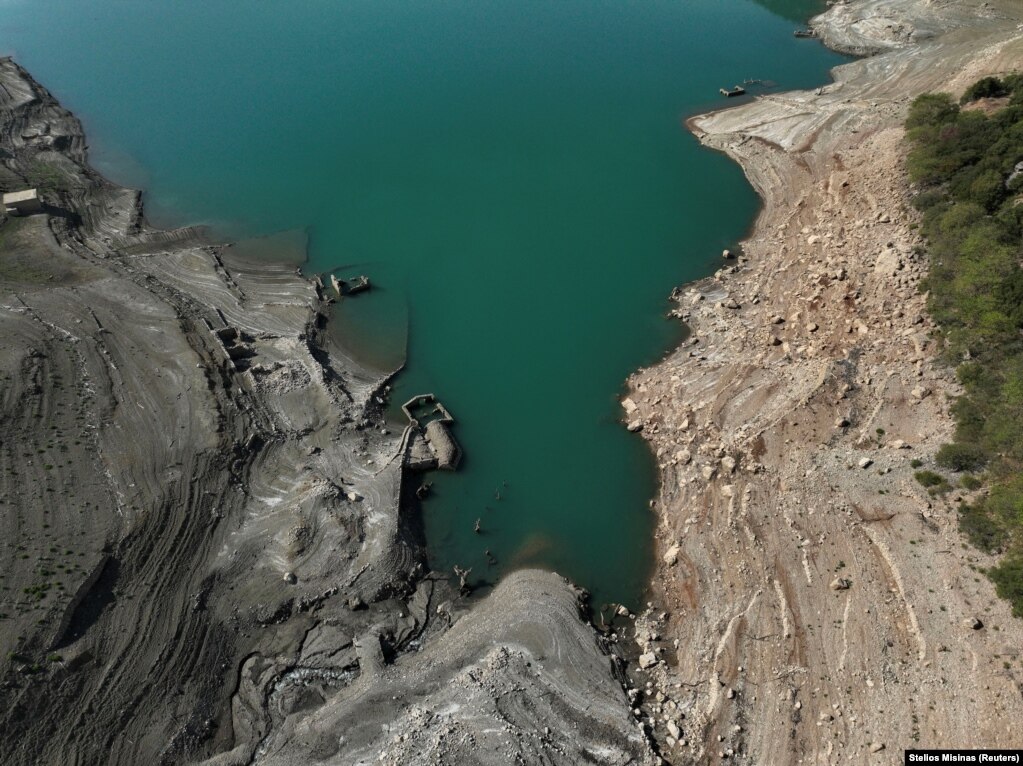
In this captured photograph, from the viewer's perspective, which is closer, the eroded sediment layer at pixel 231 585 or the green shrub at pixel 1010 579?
the eroded sediment layer at pixel 231 585

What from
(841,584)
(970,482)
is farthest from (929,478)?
(841,584)

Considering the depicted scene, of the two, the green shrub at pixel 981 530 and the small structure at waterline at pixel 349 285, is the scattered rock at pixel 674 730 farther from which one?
the small structure at waterline at pixel 349 285

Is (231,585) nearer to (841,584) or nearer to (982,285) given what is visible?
(841,584)

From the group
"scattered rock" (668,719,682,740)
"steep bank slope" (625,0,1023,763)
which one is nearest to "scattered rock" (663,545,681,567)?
"steep bank slope" (625,0,1023,763)

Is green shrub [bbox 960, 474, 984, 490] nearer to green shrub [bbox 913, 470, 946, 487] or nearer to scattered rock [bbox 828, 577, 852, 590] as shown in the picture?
green shrub [bbox 913, 470, 946, 487]

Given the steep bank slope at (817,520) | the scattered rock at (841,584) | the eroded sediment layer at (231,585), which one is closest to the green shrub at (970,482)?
the steep bank slope at (817,520)

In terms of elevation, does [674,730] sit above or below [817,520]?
below
